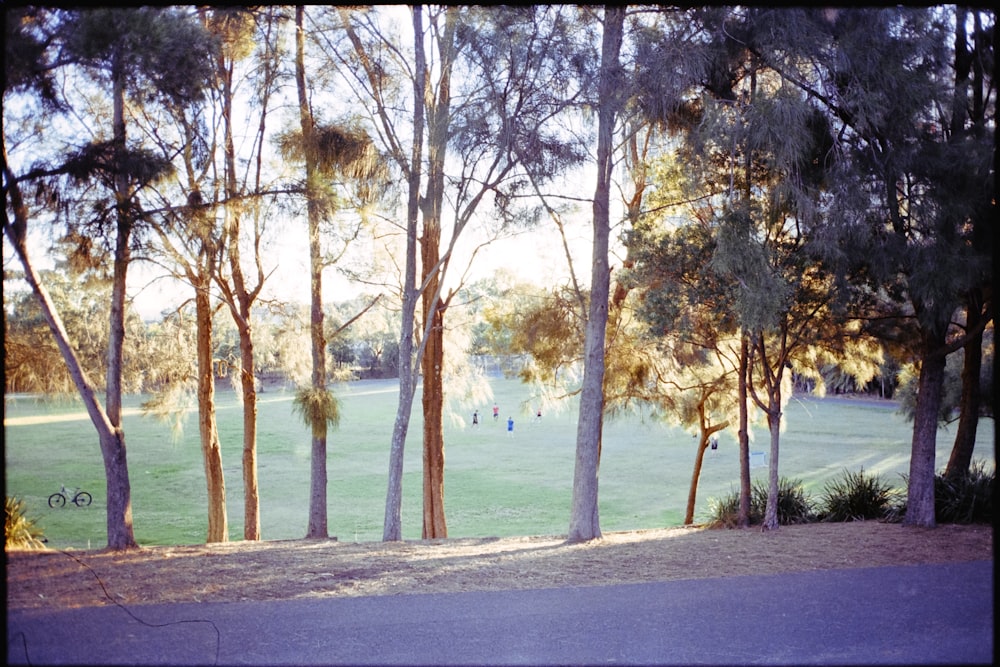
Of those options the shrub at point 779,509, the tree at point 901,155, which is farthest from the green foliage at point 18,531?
the tree at point 901,155

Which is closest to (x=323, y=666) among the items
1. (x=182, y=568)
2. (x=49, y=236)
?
(x=182, y=568)

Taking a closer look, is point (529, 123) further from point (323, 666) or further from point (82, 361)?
point (82, 361)

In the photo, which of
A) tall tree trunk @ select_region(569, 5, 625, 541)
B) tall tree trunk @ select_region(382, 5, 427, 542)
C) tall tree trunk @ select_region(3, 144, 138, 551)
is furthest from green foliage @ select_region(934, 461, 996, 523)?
tall tree trunk @ select_region(3, 144, 138, 551)

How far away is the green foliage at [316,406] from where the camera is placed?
476 inches

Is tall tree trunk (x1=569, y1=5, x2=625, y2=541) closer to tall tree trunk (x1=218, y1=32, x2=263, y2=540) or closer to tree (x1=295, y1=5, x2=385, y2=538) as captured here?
tree (x1=295, y1=5, x2=385, y2=538)

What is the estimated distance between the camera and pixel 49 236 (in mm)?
8148

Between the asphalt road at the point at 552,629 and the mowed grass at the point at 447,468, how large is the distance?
7.65 meters

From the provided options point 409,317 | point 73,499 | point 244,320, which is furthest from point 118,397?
point 73,499

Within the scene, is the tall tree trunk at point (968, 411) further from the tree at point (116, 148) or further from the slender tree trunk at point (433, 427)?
the tree at point (116, 148)

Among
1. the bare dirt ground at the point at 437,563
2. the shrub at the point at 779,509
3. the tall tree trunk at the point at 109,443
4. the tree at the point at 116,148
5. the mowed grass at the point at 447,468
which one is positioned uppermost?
the tree at the point at 116,148

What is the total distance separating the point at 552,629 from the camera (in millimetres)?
5684

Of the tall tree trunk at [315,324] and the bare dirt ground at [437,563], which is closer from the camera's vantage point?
the bare dirt ground at [437,563]

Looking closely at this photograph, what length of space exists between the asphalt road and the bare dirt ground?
0.46m

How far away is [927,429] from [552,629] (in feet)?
22.9
